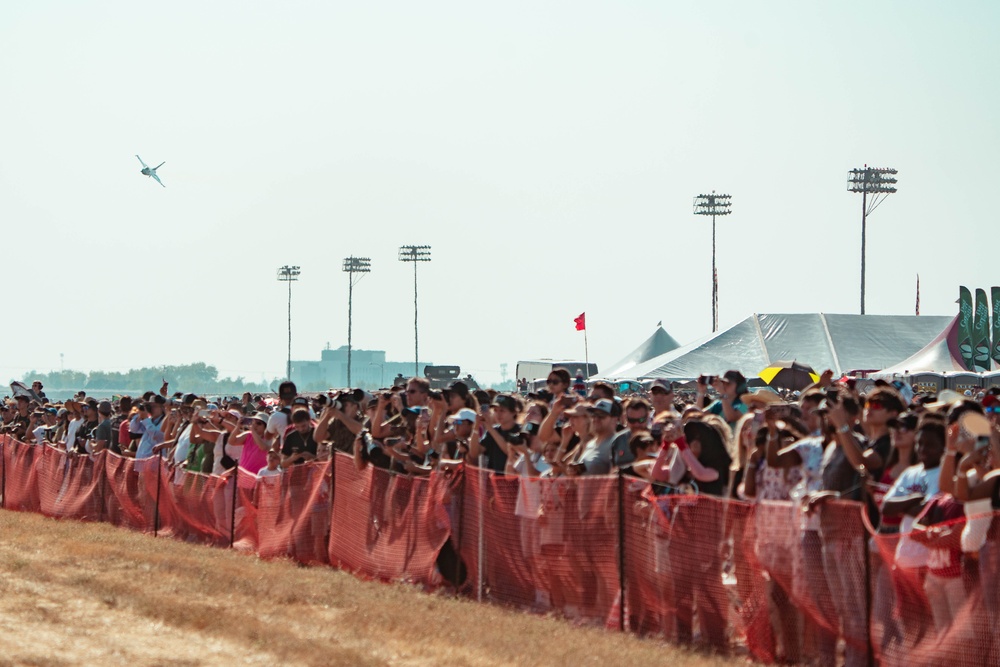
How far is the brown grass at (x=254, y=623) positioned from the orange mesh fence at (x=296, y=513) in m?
0.34

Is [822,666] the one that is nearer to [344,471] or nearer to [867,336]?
[344,471]

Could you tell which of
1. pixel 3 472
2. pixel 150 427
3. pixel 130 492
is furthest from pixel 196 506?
pixel 3 472

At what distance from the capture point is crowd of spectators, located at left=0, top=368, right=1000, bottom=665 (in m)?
8.13

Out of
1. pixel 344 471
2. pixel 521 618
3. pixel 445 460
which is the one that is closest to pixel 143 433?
pixel 344 471

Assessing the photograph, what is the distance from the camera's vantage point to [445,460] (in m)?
13.1

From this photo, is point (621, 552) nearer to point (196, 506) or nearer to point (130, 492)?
point (196, 506)

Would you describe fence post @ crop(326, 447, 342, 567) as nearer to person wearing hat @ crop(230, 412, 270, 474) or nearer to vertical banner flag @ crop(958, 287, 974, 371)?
person wearing hat @ crop(230, 412, 270, 474)

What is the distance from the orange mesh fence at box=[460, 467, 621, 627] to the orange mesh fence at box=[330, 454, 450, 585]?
413mm

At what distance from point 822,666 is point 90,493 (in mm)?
13874

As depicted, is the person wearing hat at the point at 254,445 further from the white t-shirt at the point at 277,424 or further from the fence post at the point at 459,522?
the fence post at the point at 459,522

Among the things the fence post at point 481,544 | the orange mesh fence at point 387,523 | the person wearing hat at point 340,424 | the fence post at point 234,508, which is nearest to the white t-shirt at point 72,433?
the fence post at point 234,508

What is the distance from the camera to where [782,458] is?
31.7 feet

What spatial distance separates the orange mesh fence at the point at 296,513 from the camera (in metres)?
15.0

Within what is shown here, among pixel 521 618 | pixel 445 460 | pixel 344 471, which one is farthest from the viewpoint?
pixel 344 471
